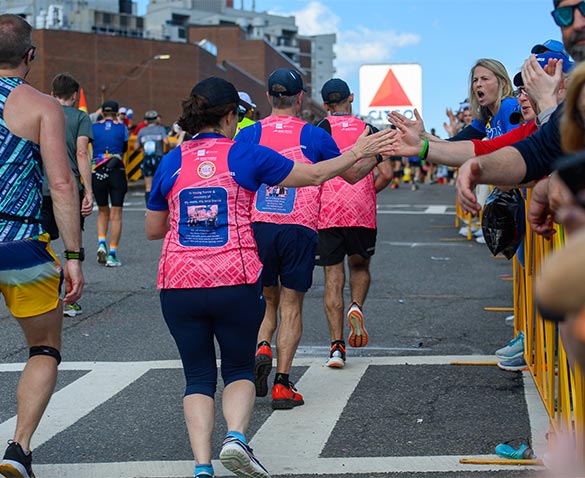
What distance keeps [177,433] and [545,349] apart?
2117 millimetres

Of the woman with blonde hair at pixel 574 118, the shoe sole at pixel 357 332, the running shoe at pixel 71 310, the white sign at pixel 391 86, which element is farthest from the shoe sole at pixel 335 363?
the white sign at pixel 391 86

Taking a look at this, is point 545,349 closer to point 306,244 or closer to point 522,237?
point 522,237

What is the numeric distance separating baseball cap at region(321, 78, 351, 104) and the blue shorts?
4.91 feet

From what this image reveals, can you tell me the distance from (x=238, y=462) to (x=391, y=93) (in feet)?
44.8

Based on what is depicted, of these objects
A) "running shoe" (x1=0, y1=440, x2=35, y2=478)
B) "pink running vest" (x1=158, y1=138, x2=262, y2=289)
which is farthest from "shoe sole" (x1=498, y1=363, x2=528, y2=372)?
"running shoe" (x1=0, y1=440, x2=35, y2=478)

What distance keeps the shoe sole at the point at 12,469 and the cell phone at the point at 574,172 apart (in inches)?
123

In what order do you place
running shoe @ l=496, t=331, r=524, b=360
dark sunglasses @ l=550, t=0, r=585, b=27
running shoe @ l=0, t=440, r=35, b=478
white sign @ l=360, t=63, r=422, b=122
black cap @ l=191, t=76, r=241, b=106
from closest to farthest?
dark sunglasses @ l=550, t=0, r=585, b=27 → running shoe @ l=0, t=440, r=35, b=478 → black cap @ l=191, t=76, r=241, b=106 → running shoe @ l=496, t=331, r=524, b=360 → white sign @ l=360, t=63, r=422, b=122

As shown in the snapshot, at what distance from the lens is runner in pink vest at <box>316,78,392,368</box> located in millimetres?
7672

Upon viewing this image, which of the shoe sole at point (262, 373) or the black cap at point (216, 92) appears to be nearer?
the black cap at point (216, 92)

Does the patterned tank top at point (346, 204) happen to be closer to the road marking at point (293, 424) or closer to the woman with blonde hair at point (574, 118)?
the road marking at point (293, 424)

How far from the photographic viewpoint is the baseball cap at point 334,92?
7730 mm

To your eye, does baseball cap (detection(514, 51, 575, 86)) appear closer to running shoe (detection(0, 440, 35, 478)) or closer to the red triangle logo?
running shoe (detection(0, 440, 35, 478))

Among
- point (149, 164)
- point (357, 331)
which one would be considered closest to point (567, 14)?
point (357, 331)

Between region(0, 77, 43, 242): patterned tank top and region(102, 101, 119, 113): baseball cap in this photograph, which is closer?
region(0, 77, 43, 242): patterned tank top
